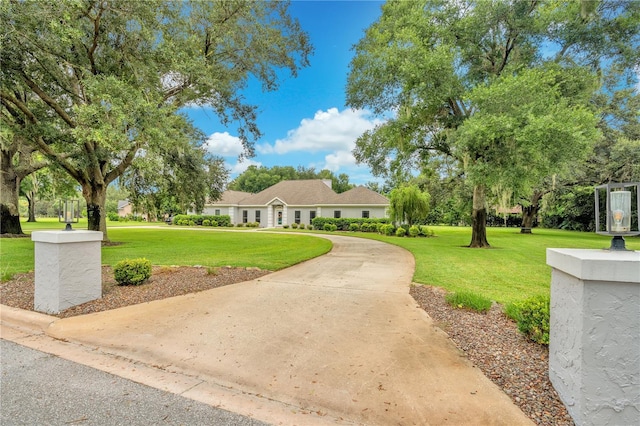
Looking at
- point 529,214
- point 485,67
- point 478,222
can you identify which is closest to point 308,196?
point 478,222

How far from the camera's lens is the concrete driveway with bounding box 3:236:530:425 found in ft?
7.68

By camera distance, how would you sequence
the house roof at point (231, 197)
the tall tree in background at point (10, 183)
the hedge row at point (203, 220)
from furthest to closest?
1. the house roof at point (231, 197)
2. the hedge row at point (203, 220)
3. the tall tree in background at point (10, 183)

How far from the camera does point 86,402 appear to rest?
7.91 feet

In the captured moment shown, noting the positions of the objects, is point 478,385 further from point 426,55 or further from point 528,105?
point 426,55

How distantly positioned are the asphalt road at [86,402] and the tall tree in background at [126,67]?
6.63m

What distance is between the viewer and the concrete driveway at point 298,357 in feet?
7.68

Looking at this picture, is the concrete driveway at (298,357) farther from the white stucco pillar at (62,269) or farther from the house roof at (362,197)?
the house roof at (362,197)

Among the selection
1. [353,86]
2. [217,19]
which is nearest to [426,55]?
[353,86]

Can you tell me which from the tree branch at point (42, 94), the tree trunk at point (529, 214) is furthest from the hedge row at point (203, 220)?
the tree trunk at point (529, 214)

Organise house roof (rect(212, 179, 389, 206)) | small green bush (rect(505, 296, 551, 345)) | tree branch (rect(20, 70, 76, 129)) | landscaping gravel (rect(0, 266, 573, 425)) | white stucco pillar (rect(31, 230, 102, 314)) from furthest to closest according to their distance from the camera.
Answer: house roof (rect(212, 179, 389, 206))
tree branch (rect(20, 70, 76, 129))
white stucco pillar (rect(31, 230, 102, 314))
small green bush (rect(505, 296, 551, 345))
landscaping gravel (rect(0, 266, 573, 425))

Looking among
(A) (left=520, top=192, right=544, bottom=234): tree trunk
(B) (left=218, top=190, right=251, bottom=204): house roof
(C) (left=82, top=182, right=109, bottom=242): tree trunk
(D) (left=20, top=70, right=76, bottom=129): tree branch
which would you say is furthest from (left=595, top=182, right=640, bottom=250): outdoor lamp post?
(B) (left=218, top=190, right=251, bottom=204): house roof

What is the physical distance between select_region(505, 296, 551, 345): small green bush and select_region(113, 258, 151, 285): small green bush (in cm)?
601

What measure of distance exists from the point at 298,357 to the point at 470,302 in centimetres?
284

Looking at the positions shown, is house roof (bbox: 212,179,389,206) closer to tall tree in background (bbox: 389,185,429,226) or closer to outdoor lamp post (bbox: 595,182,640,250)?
tall tree in background (bbox: 389,185,429,226)
